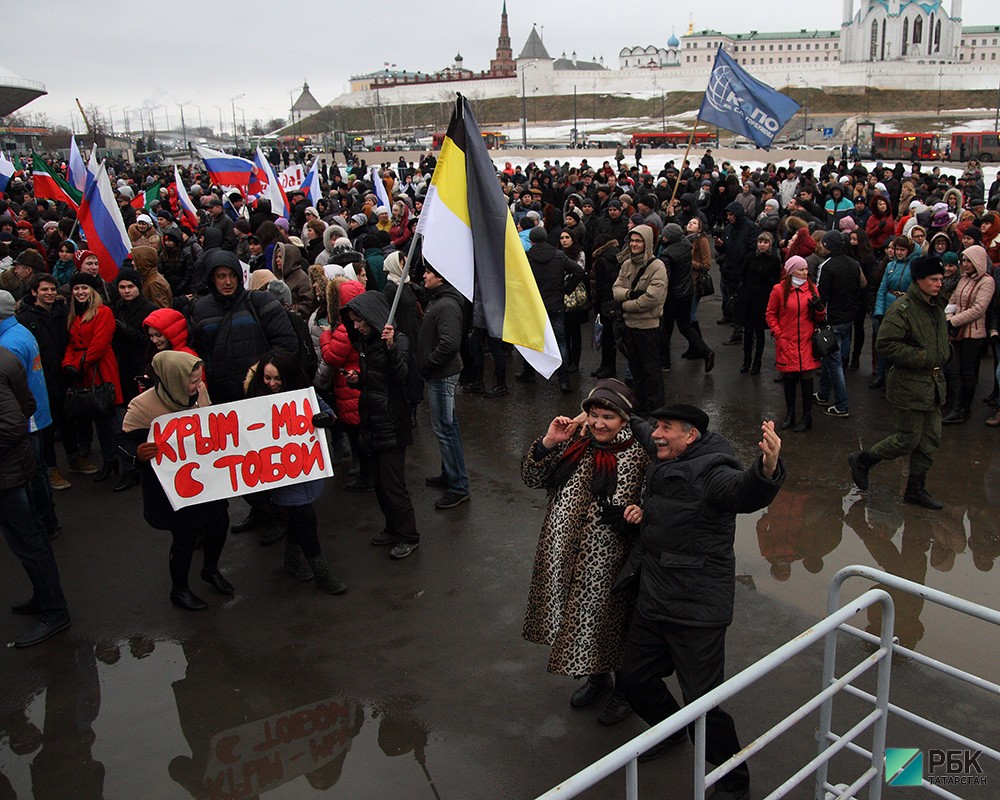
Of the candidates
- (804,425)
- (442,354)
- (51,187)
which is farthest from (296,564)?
(51,187)

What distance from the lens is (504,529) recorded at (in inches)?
250

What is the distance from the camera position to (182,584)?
5.35 meters

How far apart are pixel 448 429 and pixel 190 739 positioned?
303 cm

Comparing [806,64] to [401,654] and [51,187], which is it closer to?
[51,187]

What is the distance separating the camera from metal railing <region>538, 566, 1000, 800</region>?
2.20 metres

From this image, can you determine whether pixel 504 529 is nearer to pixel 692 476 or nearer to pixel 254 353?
pixel 254 353

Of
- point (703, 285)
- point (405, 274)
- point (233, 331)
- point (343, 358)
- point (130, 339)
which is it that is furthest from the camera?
point (703, 285)

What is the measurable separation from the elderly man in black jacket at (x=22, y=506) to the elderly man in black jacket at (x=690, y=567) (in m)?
3.44

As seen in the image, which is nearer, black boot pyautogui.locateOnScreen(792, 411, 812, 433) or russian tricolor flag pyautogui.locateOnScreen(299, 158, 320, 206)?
black boot pyautogui.locateOnScreen(792, 411, 812, 433)

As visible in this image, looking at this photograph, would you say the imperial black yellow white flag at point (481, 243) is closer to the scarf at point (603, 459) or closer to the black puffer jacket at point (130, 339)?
the scarf at point (603, 459)

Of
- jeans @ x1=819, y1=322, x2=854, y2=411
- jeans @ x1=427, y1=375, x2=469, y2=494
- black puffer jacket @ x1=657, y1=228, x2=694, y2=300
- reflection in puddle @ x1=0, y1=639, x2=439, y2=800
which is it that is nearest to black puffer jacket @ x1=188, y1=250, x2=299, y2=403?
jeans @ x1=427, y1=375, x2=469, y2=494

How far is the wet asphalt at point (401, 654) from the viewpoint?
153 inches

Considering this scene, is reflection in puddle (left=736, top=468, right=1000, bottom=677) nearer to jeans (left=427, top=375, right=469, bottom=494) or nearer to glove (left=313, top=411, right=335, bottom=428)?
jeans (left=427, top=375, right=469, bottom=494)

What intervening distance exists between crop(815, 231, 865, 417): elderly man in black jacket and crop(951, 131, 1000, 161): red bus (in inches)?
1502
